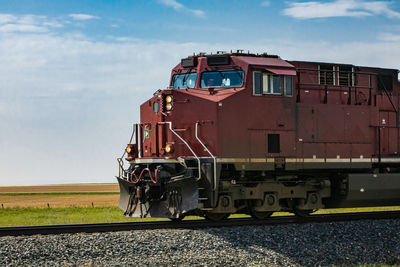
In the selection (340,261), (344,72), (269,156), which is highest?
(344,72)

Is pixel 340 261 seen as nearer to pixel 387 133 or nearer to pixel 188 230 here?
pixel 188 230

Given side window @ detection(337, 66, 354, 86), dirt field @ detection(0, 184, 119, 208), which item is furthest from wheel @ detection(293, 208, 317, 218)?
dirt field @ detection(0, 184, 119, 208)

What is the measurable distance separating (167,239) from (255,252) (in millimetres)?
1632

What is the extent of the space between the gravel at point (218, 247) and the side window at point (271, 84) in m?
3.05

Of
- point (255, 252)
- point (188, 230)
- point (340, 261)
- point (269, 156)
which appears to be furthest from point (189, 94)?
point (340, 261)

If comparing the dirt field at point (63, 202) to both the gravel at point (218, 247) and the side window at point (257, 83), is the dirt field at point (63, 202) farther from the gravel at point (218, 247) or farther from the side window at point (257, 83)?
the gravel at point (218, 247)

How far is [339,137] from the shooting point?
1373 cm

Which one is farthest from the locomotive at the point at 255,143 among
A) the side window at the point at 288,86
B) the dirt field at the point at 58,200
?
the dirt field at the point at 58,200

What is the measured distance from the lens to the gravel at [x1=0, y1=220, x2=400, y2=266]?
901 centimetres

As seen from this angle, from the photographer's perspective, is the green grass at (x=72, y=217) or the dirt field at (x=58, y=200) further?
the dirt field at (x=58, y=200)

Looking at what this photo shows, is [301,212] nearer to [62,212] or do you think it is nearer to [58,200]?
[62,212]

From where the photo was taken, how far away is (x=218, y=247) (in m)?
10.0

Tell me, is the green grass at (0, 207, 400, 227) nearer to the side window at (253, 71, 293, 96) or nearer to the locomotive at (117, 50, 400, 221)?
the locomotive at (117, 50, 400, 221)

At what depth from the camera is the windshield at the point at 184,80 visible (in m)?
12.9
